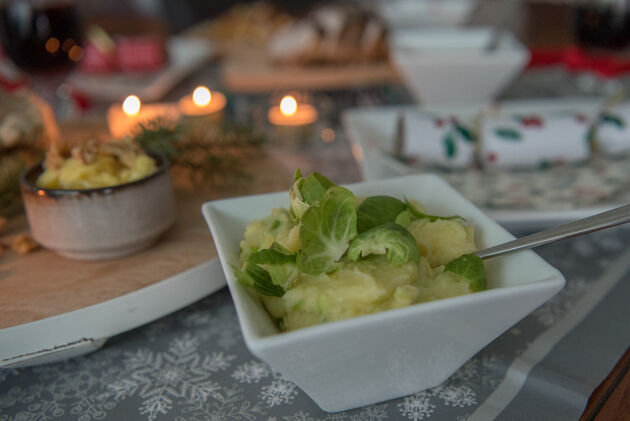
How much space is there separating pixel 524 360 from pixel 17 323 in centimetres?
54

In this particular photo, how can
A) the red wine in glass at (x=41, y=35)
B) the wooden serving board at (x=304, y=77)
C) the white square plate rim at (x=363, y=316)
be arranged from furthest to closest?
1. the wooden serving board at (x=304, y=77)
2. the red wine in glass at (x=41, y=35)
3. the white square plate rim at (x=363, y=316)

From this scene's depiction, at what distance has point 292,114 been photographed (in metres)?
1.34

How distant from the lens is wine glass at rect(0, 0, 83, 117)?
117cm

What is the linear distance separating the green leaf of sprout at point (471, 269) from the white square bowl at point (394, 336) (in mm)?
29

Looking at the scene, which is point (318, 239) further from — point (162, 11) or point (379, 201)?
point (162, 11)

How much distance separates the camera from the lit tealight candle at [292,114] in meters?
1.31

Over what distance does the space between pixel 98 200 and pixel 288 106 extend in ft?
2.46

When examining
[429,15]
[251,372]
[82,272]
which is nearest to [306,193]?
[251,372]

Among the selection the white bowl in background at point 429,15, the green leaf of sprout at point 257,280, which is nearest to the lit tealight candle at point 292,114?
the green leaf of sprout at point 257,280

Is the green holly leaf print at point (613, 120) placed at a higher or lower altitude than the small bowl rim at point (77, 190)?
lower

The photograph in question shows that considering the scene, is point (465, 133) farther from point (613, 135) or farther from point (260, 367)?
point (260, 367)

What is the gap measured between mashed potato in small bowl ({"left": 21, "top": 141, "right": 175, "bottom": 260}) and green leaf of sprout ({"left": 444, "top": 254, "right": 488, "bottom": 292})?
391mm

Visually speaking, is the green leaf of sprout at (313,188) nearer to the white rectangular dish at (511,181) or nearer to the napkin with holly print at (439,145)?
the white rectangular dish at (511,181)

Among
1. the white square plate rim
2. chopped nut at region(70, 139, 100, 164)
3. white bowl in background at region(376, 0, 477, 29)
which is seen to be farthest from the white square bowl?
white bowl in background at region(376, 0, 477, 29)
